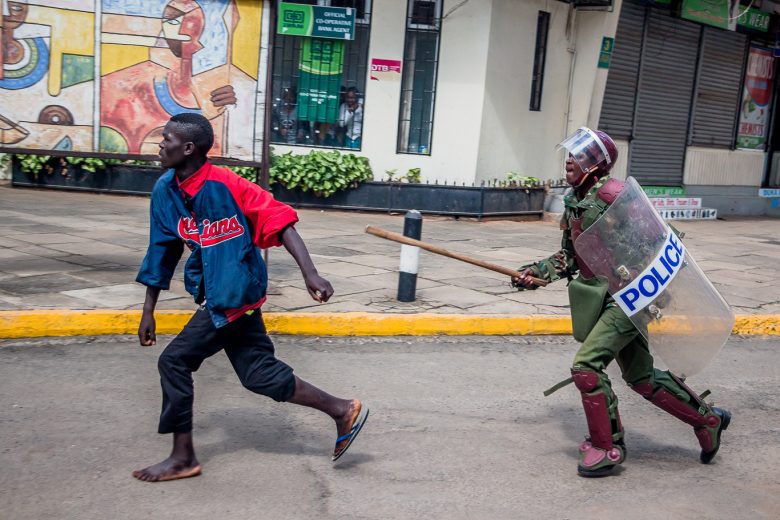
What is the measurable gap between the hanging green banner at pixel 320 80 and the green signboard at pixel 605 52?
14.1ft

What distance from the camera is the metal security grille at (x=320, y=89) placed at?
1355 centimetres

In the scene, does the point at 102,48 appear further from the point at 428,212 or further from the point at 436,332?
the point at 428,212

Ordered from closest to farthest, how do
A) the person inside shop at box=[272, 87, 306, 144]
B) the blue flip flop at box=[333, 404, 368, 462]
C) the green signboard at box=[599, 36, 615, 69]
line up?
1. the blue flip flop at box=[333, 404, 368, 462]
2. the person inside shop at box=[272, 87, 306, 144]
3. the green signboard at box=[599, 36, 615, 69]

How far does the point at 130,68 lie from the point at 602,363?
4.92 m

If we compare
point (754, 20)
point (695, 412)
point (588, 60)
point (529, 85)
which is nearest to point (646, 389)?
point (695, 412)

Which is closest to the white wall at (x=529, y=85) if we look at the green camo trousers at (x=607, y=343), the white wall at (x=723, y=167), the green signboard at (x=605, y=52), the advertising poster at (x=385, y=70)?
the green signboard at (x=605, y=52)

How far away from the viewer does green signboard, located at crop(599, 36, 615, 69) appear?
1468cm

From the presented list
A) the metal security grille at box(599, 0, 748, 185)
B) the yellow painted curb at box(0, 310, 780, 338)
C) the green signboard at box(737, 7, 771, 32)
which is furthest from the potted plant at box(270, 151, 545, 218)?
the green signboard at box(737, 7, 771, 32)

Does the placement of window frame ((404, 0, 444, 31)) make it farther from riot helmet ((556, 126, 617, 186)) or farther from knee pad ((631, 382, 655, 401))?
knee pad ((631, 382, 655, 401))

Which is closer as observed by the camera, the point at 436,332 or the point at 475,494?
the point at 475,494

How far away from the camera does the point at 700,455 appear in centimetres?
464

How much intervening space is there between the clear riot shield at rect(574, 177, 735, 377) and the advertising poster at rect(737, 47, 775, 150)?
624 inches

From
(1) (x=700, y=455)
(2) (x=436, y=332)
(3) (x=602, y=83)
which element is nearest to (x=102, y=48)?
(2) (x=436, y=332)

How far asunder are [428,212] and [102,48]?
6.77 metres
